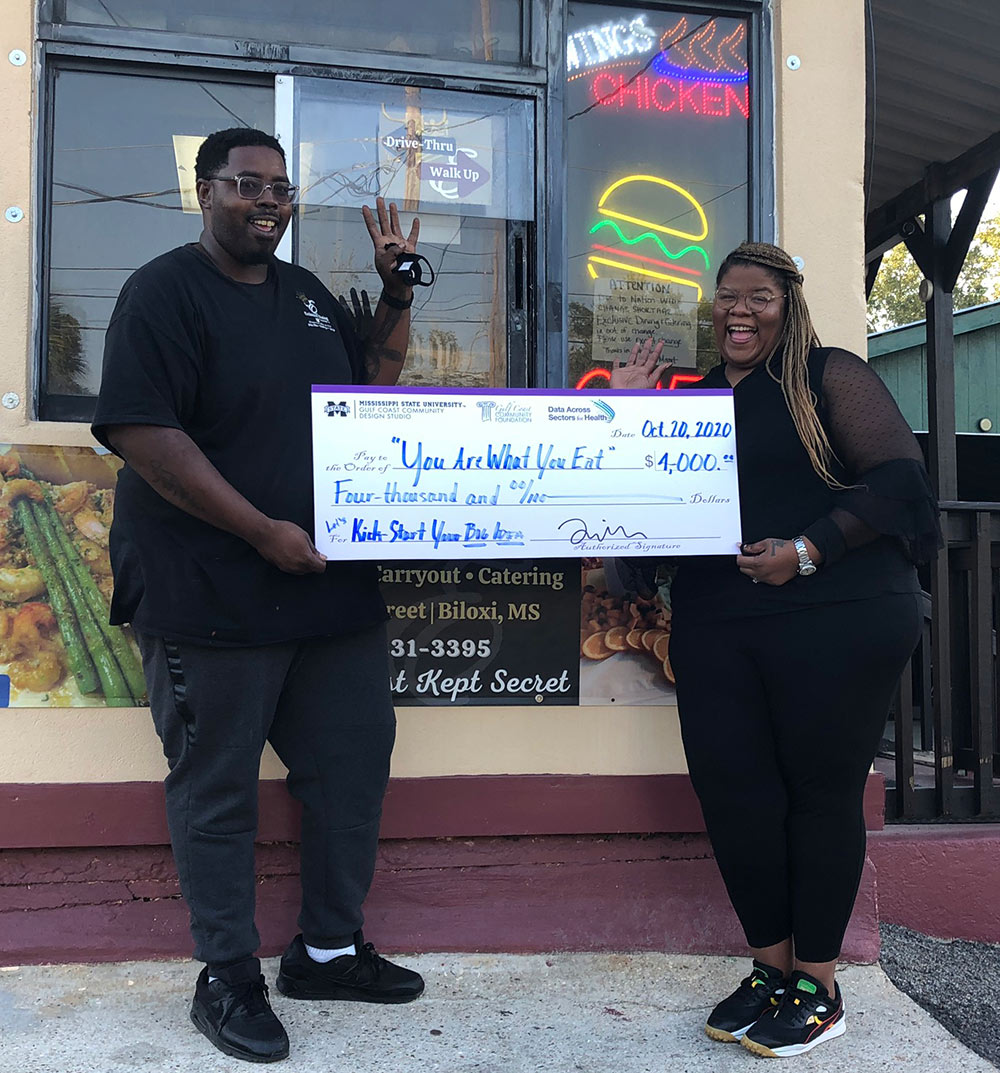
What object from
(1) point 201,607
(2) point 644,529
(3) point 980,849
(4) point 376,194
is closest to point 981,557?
(3) point 980,849

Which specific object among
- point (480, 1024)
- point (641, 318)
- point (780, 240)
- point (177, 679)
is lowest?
point (480, 1024)

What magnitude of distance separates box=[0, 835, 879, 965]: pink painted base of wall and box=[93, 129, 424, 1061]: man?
17.3 inches

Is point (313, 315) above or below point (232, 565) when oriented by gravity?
above

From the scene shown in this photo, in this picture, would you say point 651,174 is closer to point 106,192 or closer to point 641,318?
point 641,318

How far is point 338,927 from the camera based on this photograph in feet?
9.19

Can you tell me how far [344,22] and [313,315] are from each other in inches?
47.4

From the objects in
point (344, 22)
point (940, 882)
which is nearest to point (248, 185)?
point (344, 22)

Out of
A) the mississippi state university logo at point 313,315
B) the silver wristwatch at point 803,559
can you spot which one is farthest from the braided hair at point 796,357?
the mississippi state university logo at point 313,315

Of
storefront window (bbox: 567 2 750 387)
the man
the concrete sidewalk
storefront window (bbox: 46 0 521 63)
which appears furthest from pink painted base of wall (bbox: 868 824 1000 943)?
storefront window (bbox: 46 0 521 63)

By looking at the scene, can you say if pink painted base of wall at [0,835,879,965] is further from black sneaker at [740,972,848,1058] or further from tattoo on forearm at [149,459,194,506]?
tattoo on forearm at [149,459,194,506]

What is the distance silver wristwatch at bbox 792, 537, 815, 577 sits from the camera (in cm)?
260

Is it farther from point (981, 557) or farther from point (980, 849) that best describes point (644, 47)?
point (980, 849)

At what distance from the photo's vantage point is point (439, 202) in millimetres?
3457

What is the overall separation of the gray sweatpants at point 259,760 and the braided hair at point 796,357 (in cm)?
121
